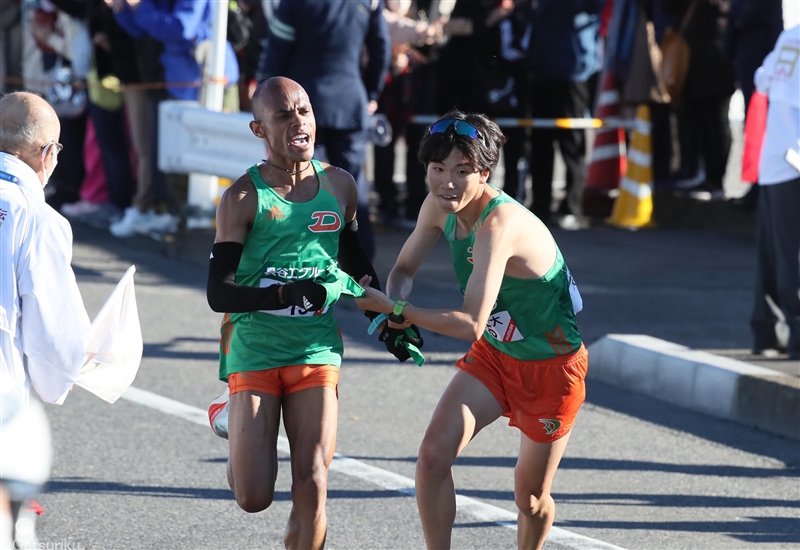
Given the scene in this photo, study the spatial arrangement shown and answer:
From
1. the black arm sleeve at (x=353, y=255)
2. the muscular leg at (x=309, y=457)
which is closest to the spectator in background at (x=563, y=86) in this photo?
the black arm sleeve at (x=353, y=255)

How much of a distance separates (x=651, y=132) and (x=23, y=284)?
1017 centimetres

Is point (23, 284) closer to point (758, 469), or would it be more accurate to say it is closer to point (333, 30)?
point (758, 469)

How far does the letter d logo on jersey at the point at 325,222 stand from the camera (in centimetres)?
465

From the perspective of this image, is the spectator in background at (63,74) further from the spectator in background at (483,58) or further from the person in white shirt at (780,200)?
the person in white shirt at (780,200)

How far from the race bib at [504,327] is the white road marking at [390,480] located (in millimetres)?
1023

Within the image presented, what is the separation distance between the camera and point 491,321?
468 cm

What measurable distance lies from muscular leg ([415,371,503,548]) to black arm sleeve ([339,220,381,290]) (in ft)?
2.08

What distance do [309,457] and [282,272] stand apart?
0.64m

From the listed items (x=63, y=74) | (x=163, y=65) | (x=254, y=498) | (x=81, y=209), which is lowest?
(x=81, y=209)

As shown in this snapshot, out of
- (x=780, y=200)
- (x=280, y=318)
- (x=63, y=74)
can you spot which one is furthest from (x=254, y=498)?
(x=63, y=74)

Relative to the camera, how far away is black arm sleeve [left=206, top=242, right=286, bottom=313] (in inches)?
173

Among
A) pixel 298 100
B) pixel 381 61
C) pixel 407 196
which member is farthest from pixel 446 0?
pixel 298 100

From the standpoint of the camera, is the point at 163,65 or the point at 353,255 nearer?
the point at 353,255

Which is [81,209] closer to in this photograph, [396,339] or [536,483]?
[396,339]
